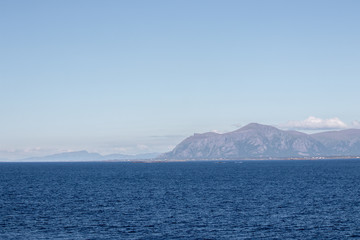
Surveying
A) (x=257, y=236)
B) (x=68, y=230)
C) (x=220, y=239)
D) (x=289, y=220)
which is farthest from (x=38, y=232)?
(x=289, y=220)

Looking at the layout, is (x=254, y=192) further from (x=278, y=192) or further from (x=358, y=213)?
(x=358, y=213)

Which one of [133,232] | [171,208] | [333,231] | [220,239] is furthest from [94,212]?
[333,231]

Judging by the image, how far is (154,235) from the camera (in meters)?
56.3

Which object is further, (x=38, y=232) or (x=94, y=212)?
(x=94, y=212)

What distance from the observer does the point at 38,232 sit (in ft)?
191

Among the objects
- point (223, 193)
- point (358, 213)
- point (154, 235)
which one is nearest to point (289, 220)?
point (358, 213)

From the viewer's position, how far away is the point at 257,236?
182ft

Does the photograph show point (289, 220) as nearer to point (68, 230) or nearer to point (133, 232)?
point (133, 232)

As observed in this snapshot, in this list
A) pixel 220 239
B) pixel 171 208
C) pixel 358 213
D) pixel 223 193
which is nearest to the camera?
pixel 220 239

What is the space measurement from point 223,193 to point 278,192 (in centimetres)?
1312

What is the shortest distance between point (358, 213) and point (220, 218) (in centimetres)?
2248

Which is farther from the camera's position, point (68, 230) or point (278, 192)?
point (278, 192)

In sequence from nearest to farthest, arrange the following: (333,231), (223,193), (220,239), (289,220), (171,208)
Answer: (220,239)
(333,231)
(289,220)
(171,208)
(223,193)

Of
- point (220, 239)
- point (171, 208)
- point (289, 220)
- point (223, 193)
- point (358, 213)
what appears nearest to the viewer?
point (220, 239)
